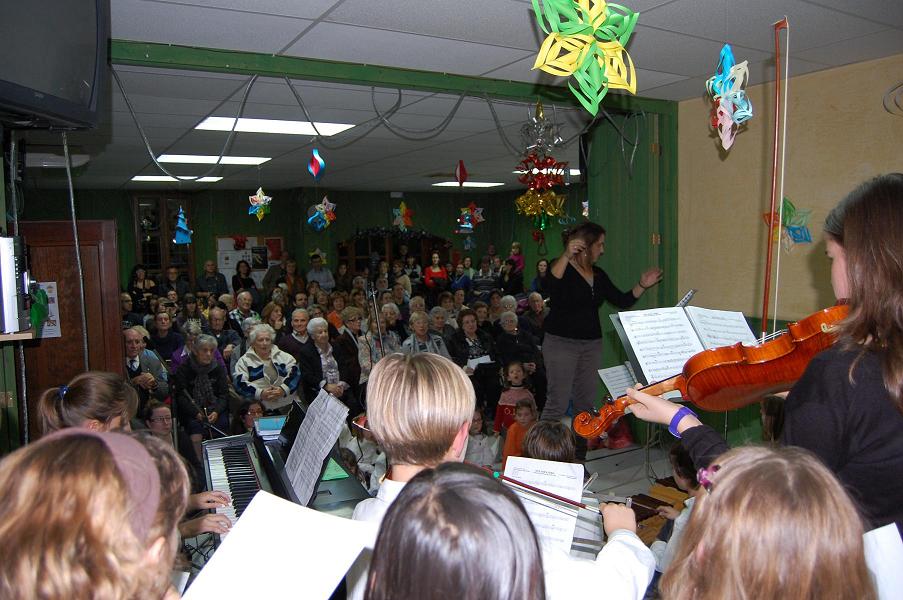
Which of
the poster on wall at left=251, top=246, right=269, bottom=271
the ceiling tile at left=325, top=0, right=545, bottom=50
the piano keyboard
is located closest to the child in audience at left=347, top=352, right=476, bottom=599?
the piano keyboard

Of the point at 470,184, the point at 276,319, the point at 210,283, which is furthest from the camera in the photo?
the point at 470,184

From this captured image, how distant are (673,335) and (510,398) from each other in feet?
8.47

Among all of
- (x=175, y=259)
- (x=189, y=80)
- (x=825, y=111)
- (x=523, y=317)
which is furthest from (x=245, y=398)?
(x=175, y=259)

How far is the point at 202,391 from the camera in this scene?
420 cm

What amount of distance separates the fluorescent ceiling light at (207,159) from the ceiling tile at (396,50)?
405cm

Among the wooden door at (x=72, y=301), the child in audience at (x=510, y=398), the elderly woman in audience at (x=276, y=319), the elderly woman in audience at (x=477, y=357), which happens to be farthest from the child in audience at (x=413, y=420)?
the elderly woman in audience at (x=276, y=319)

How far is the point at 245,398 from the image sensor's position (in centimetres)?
430

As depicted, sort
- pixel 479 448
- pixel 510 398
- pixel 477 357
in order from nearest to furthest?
pixel 479 448 < pixel 510 398 < pixel 477 357

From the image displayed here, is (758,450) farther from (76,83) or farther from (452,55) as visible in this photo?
(452,55)

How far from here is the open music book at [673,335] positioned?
5.89 ft

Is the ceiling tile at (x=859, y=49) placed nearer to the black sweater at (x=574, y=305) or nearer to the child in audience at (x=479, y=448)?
the black sweater at (x=574, y=305)

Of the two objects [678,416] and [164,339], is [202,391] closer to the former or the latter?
[164,339]

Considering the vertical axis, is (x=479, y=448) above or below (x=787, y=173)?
below

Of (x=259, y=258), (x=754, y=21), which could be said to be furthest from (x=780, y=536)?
(x=259, y=258)
